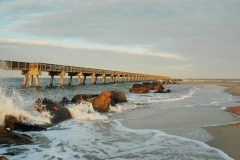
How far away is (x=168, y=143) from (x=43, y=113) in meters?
5.86

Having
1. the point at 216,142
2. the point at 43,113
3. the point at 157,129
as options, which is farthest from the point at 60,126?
the point at 216,142

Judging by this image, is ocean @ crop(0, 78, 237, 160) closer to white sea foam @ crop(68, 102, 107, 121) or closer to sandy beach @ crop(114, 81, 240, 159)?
sandy beach @ crop(114, 81, 240, 159)

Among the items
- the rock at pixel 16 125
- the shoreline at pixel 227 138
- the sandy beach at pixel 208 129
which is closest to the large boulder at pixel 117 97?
the sandy beach at pixel 208 129

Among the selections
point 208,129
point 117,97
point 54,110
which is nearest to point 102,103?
point 54,110

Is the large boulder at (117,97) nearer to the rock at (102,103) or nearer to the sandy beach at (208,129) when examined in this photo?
the rock at (102,103)

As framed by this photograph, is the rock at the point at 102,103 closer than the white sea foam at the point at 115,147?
No


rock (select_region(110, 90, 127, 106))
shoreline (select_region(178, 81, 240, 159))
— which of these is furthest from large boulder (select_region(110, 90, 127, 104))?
shoreline (select_region(178, 81, 240, 159))

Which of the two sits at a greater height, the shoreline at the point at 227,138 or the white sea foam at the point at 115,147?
the shoreline at the point at 227,138

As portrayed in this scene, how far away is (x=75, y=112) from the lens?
1316 cm

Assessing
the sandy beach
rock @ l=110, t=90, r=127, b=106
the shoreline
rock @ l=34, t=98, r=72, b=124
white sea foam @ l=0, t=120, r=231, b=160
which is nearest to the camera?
white sea foam @ l=0, t=120, r=231, b=160

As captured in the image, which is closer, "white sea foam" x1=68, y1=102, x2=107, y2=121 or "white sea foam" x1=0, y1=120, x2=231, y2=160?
"white sea foam" x1=0, y1=120, x2=231, y2=160

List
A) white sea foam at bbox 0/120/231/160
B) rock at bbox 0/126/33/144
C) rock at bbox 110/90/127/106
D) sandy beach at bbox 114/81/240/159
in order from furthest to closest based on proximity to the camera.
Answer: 1. rock at bbox 110/90/127/106
2. sandy beach at bbox 114/81/240/159
3. rock at bbox 0/126/33/144
4. white sea foam at bbox 0/120/231/160

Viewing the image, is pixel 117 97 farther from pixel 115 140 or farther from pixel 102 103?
pixel 115 140

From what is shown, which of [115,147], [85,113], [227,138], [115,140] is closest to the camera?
[115,147]
